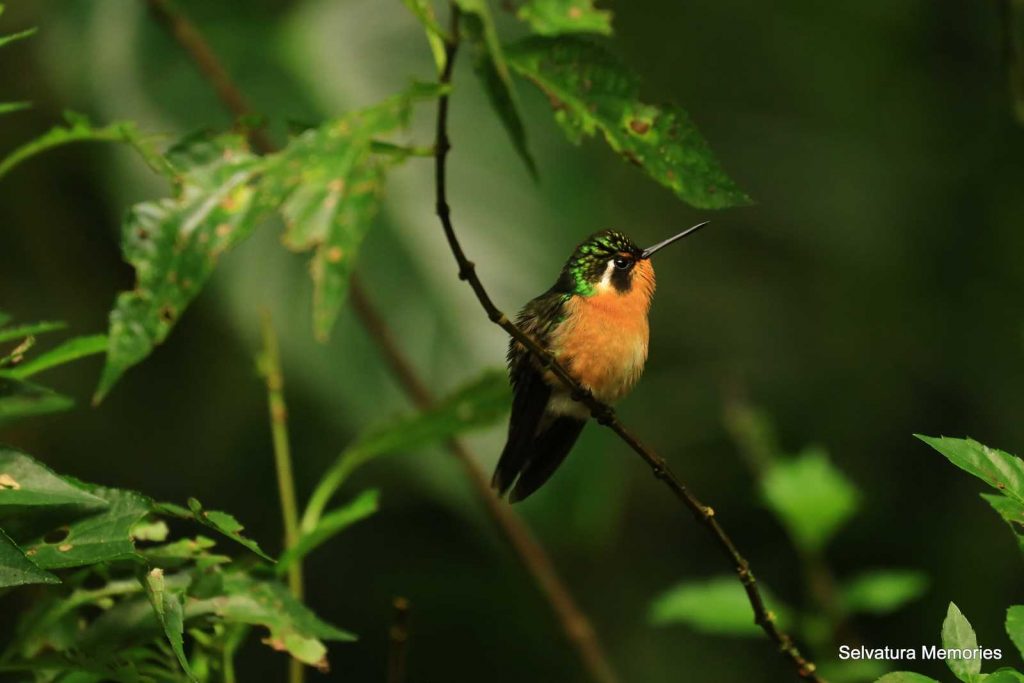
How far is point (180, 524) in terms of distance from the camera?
4121mm

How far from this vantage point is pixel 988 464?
1272 mm

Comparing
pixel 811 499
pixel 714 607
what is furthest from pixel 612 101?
pixel 811 499

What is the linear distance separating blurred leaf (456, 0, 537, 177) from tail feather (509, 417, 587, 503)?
0.77 metres

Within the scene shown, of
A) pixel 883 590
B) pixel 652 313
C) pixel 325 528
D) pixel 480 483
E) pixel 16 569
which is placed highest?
pixel 16 569

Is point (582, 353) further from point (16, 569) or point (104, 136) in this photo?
point (16, 569)

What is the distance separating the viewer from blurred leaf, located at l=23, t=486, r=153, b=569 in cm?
120

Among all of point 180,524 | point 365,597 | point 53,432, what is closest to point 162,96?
point 53,432

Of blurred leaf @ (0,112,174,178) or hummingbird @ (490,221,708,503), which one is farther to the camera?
hummingbird @ (490,221,708,503)

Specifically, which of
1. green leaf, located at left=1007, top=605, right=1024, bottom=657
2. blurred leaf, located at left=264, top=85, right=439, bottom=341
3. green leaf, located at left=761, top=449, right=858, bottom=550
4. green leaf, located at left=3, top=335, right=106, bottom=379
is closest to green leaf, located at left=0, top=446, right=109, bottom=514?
green leaf, located at left=3, top=335, right=106, bottom=379

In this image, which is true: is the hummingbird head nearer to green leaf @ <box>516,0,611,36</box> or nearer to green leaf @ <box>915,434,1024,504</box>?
green leaf @ <box>516,0,611,36</box>

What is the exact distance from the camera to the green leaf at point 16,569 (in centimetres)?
109

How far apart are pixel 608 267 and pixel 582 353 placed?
5.2 inches

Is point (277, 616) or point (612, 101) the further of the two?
point (277, 616)

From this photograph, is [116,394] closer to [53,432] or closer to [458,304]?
[53,432]
